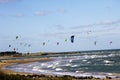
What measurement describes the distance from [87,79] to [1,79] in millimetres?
12627

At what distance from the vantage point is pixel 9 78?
23188 mm

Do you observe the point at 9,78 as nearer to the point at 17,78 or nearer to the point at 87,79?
the point at 17,78

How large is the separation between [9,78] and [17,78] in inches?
24.3

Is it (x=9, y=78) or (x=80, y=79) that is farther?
(x=80, y=79)

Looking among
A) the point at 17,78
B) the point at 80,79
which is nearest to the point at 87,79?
the point at 80,79

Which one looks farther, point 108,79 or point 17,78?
point 108,79

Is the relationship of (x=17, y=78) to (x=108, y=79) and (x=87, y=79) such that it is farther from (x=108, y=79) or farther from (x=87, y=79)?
(x=108, y=79)

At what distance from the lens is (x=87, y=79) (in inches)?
1329

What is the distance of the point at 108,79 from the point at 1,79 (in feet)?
48.8

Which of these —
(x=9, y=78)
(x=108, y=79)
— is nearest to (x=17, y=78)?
(x=9, y=78)

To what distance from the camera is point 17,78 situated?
2355 cm

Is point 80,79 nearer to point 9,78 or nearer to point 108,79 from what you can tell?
point 108,79

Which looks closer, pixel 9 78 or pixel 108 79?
pixel 9 78

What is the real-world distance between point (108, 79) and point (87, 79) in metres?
2.53
